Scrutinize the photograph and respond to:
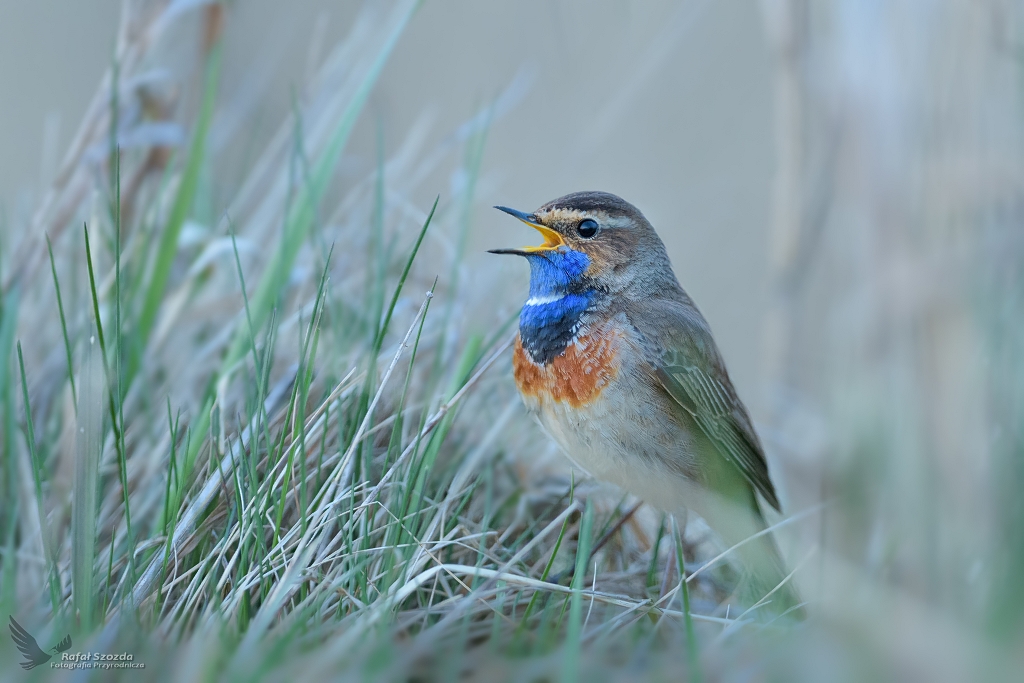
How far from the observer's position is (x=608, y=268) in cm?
349

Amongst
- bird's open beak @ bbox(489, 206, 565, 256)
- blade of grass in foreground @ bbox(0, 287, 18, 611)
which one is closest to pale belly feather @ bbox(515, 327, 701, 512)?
bird's open beak @ bbox(489, 206, 565, 256)

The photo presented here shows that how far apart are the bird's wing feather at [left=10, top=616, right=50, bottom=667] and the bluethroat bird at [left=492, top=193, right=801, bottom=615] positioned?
174cm

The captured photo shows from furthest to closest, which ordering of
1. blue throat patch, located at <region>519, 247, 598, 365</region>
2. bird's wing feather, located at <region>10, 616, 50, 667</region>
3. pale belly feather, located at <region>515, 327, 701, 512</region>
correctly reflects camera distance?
blue throat patch, located at <region>519, 247, 598, 365</region>
pale belly feather, located at <region>515, 327, 701, 512</region>
bird's wing feather, located at <region>10, 616, 50, 667</region>

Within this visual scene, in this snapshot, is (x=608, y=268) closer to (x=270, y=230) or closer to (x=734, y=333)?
(x=270, y=230)

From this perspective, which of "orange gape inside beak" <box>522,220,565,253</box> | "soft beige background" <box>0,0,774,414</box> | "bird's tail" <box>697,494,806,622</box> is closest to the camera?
"bird's tail" <box>697,494,806,622</box>

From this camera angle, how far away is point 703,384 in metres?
3.44

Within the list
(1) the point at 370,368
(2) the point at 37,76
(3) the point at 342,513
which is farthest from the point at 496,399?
(2) the point at 37,76

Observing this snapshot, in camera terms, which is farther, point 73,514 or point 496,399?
point 496,399

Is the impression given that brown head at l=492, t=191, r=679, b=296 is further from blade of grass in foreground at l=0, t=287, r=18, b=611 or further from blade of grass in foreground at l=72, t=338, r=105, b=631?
blade of grass in foreground at l=0, t=287, r=18, b=611

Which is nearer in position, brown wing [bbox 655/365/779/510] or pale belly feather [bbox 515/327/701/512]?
pale belly feather [bbox 515/327/701/512]

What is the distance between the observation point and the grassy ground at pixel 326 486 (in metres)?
2.10

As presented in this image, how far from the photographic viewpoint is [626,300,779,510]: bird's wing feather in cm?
335

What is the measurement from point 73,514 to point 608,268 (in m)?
1.99

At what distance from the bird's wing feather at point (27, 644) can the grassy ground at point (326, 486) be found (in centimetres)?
3
